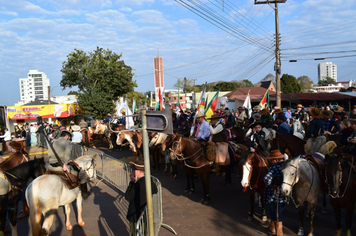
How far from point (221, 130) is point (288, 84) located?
192 feet

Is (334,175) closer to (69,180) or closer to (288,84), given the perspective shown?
(69,180)

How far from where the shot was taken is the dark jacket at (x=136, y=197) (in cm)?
500

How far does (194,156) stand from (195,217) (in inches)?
75.5

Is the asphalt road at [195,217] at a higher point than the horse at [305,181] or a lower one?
lower

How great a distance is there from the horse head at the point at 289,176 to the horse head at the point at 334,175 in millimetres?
624

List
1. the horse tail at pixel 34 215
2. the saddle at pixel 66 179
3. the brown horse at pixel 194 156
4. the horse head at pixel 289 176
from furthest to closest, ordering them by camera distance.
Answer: the brown horse at pixel 194 156, the saddle at pixel 66 179, the horse tail at pixel 34 215, the horse head at pixel 289 176

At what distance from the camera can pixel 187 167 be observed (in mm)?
9273

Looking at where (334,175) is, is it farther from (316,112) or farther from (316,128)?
(316,112)

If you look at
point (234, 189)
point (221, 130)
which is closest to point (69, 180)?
point (221, 130)

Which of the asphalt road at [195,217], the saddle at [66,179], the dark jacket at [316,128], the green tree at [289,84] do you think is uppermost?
the green tree at [289,84]

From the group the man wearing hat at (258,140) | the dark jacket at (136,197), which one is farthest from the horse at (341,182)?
the dark jacket at (136,197)

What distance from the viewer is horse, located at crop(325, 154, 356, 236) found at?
5605 millimetres

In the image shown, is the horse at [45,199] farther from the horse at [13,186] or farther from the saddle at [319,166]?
the saddle at [319,166]

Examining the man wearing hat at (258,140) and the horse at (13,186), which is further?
the man wearing hat at (258,140)
